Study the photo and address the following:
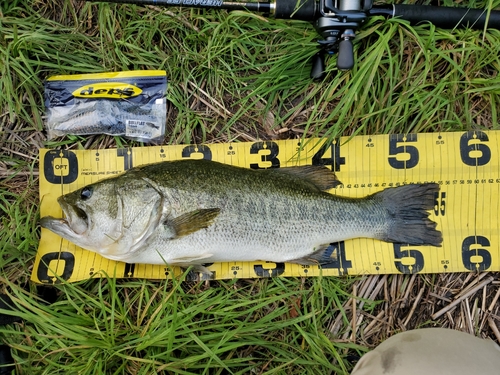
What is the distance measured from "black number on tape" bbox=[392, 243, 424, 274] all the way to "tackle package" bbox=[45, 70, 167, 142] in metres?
2.21

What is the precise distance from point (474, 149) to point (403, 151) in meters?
0.56

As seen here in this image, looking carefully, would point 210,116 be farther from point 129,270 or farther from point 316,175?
point 129,270

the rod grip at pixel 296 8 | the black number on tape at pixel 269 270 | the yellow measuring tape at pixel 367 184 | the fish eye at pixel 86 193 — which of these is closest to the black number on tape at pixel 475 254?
the yellow measuring tape at pixel 367 184

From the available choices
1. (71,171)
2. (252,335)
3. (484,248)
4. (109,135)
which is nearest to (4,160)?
(71,171)

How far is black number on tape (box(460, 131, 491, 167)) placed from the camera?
9.98 ft

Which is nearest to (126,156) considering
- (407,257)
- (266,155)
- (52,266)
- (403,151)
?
(52,266)

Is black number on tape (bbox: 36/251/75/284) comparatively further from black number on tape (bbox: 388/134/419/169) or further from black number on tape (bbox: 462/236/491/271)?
black number on tape (bbox: 462/236/491/271)

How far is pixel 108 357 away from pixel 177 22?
2.76 m

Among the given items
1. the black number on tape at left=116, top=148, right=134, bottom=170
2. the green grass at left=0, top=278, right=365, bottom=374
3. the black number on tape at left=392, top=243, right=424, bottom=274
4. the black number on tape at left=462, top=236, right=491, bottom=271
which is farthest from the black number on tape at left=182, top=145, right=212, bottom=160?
the black number on tape at left=462, top=236, right=491, bottom=271

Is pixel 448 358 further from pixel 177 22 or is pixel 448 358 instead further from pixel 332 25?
pixel 177 22

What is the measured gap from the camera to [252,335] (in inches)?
114

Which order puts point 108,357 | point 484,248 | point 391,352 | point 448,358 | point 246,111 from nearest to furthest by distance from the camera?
1. point 448,358
2. point 391,352
3. point 108,357
4. point 484,248
5. point 246,111

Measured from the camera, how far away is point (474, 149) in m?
3.05

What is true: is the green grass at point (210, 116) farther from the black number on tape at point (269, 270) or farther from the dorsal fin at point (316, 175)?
the dorsal fin at point (316, 175)
